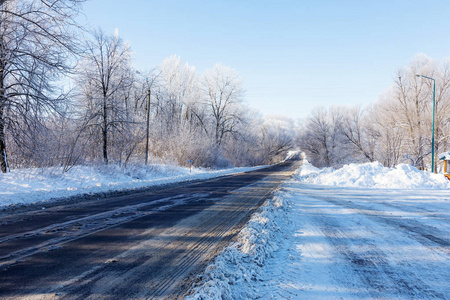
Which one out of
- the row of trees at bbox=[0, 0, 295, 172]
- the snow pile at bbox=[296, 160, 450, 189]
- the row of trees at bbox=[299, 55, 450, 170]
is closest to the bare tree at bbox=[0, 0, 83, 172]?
the row of trees at bbox=[0, 0, 295, 172]

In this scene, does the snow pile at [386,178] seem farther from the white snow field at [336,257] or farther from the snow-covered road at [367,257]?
the snow-covered road at [367,257]

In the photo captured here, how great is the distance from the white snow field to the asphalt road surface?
580 mm

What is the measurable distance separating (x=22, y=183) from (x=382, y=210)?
1401 centimetres

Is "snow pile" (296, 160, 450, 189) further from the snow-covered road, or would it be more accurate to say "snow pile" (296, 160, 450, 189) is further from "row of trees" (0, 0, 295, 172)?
"row of trees" (0, 0, 295, 172)

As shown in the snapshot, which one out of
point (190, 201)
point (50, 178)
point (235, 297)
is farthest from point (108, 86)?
point (235, 297)

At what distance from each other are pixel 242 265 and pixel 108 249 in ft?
7.48

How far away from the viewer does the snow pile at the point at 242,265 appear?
9.62ft

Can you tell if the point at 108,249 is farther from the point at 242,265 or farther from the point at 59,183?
the point at 59,183

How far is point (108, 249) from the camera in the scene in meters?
4.26

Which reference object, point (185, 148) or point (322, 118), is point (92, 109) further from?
point (322, 118)

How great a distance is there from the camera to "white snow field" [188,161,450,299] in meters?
3.13

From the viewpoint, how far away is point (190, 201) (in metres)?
9.30

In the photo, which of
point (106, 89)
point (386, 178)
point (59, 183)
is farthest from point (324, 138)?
point (59, 183)

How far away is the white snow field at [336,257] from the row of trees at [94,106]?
340 inches
